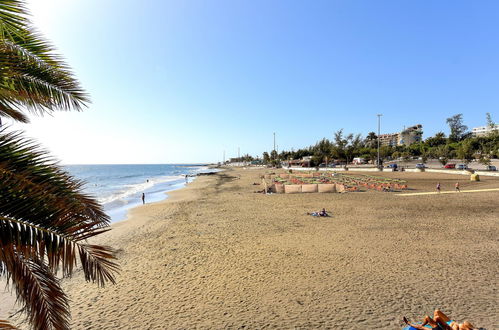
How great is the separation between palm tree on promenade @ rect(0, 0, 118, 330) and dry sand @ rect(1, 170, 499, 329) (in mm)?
3523

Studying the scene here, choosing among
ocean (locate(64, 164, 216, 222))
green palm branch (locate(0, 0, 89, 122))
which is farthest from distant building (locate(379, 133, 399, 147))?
green palm branch (locate(0, 0, 89, 122))

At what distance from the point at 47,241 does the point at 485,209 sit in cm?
1965

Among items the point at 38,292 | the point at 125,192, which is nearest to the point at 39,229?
the point at 38,292

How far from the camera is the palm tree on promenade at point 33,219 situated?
180 cm

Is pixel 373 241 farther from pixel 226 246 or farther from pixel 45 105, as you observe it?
pixel 45 105

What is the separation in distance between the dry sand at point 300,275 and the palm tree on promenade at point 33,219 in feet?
11.6

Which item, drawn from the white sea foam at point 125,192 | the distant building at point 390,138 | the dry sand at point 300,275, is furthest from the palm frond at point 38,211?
the distant building at point 390,138

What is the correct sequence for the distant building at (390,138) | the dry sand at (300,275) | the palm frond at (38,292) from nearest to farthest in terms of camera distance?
the palm frond at (38,292) < the dry sand at (300,275) < the distant building at (390,138)

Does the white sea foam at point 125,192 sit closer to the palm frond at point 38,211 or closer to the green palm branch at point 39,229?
the green palm branch at point 39,229

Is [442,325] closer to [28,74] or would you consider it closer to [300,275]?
[300,275]

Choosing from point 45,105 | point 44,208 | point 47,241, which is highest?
point 45,105

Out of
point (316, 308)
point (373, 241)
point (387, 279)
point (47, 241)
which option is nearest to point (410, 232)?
point (373, 241)

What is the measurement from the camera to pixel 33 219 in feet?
5.92

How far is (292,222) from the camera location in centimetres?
1264
